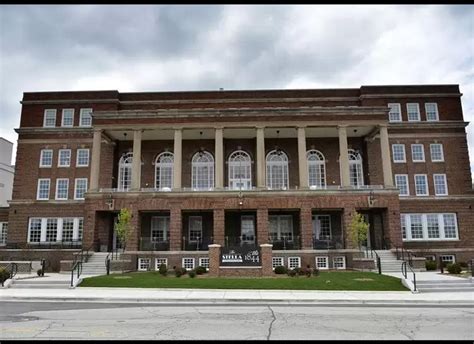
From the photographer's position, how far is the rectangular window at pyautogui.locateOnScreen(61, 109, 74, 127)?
1633 inches

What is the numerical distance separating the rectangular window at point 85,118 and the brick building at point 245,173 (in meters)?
0.10

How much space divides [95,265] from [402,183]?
29.4 metres

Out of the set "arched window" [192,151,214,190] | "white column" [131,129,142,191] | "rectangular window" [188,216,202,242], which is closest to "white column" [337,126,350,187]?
"arched window" [192,151,214,190]

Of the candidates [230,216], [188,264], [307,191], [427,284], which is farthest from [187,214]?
[427,284]

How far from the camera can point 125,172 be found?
1571 inches

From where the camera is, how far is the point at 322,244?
108 feet

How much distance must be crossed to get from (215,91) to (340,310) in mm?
31546

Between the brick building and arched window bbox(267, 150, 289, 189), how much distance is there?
0.10 m

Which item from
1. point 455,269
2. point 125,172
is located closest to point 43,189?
point 125,172

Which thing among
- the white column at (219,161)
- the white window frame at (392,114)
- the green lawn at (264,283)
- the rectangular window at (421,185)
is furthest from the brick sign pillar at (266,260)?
the white window frame at (392,114)

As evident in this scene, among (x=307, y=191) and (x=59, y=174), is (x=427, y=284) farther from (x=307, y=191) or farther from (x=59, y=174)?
(x=59, y=174)

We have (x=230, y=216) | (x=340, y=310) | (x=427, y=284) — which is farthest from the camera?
(x=230, y=216)

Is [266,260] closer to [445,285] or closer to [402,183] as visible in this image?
[445,285]

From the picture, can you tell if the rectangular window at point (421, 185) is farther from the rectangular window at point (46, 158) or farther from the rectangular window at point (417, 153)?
the rectangular window at point (46, 158)
